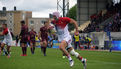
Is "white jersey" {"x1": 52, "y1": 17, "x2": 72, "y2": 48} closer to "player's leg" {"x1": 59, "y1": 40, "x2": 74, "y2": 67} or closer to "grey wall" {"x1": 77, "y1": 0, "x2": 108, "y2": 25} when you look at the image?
"player's leg" {"x1": 59, "y1": 40, "x2": 74, "y2": 67}

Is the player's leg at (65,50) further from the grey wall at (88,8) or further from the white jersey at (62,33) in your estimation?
the grey wall at (88,8)

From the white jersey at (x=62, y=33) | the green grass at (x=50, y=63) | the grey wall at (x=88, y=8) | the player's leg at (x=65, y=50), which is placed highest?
the grey wall at (x=88, y=8)

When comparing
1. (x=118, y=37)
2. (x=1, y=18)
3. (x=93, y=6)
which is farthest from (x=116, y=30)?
(x=1, y=18)

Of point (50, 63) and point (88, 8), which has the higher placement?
point (88, 8)

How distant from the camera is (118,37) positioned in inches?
1518

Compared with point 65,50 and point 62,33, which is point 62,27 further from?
point 65,50

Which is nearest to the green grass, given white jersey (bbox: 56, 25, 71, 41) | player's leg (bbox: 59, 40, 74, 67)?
player's leg (bbox: 59, 40, 74, 67)

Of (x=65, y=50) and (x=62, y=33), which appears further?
(x=62, y=33)

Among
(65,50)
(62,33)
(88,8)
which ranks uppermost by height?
(88,8)

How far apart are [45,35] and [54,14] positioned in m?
10.1

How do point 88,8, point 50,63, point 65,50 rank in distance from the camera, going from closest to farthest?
point 65,50 < point 50,63 < point 88,8

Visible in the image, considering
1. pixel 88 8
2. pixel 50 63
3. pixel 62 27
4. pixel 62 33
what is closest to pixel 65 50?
pixel 62 33

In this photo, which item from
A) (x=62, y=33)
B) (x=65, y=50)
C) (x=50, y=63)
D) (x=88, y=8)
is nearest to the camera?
(x=65, y=50)

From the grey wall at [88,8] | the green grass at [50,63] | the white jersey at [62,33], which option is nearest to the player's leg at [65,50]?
the white jersey at [62,33]
